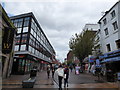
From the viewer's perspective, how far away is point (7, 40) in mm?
11188

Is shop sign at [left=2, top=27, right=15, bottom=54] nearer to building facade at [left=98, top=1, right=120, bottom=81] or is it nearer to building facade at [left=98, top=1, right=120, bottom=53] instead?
building facade at [left=98, top=1, right=120, bottom=81]

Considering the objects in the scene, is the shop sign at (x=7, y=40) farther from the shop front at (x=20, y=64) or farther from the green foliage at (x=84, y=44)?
the green foliage at (x=84, y=44)

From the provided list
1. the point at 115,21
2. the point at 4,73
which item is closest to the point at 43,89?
the point at 4,73

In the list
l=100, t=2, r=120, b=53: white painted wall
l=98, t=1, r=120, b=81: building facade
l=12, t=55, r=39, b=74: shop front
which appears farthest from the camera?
l=12, t=55, r=39, b=74: shop front

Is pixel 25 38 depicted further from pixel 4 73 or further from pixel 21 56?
pixel 4 73

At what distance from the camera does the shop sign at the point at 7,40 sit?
10.7 metres

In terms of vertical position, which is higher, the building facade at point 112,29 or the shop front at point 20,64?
the building facade at point 112,29

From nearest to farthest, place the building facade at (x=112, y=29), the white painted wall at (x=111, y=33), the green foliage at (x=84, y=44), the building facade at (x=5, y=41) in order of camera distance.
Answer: the building facade at (x=5, y=41) < the building facade at (x=112, y=29) < the white painted wall at (x=111, y=33) < the green foliage at (x=84, y=44)

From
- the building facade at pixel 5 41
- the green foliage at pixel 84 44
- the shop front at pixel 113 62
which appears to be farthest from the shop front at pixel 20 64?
the shop front at pixel 113 62

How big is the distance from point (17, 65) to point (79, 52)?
14.3 m

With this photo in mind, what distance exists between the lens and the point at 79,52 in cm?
2375

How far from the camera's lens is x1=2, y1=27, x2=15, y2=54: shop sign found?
10.7 meters

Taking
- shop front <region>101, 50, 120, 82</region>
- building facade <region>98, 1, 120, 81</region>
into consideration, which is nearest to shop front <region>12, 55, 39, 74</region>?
building facade <region>98, 1, 120, 81</region>

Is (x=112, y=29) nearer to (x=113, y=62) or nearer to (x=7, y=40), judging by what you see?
(x=113, y=62)
